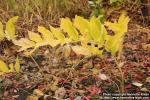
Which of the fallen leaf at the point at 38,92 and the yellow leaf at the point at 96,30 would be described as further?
the fallen leaf at the point at 38,92

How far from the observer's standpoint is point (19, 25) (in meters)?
2.26

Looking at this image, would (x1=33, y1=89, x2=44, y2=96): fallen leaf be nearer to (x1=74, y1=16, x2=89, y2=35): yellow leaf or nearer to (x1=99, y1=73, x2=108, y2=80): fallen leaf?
(x1=99, y1=73, x2=108, y2=80): fallen leaf

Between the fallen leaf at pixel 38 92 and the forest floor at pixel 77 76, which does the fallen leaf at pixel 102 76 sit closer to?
the forest floor at pixel 77 76

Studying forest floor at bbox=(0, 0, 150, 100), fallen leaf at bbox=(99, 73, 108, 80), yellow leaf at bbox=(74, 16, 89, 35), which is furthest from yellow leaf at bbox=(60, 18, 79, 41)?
fallen leaf at bbox=(99, 73, 108, 80)

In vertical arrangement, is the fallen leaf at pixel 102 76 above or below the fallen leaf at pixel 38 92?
above

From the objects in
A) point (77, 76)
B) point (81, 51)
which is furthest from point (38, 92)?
point (81, 51)

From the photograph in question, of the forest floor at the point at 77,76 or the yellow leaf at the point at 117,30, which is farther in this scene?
the forest floor at the point at 77,76

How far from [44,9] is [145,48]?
875mm

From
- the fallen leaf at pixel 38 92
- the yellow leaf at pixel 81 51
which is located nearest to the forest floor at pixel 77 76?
the fallen leaf at pixel 38 92

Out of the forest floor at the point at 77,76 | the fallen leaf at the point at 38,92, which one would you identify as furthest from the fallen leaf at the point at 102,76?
the fallen leaf at the point at 38,92

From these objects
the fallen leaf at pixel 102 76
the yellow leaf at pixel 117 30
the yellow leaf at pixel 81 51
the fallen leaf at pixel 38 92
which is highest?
the yellow leaf at pixel 117 30

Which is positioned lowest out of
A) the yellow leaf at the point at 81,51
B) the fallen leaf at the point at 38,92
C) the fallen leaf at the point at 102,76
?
the fallen leaf at the point at 38,92

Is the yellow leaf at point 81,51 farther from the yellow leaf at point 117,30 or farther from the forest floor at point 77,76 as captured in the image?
the forest floor at point 77,76

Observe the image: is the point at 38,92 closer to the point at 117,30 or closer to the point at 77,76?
the point at 77,76
